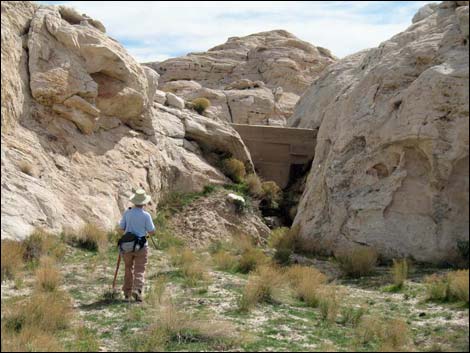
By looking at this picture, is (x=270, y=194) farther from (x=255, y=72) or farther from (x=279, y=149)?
(x=255, y=72)

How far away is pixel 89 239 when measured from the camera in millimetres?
14578

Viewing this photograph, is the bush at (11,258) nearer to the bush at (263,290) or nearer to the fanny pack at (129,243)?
the fanny pack at (129,243)

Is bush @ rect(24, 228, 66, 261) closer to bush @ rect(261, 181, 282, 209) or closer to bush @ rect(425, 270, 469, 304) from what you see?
bush @ rect(425, 270, 469, 304)

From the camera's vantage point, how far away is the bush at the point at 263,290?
10.2 metres

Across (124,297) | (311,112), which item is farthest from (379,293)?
(311,112)

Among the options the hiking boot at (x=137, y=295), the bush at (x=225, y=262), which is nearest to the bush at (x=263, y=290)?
the hiking boot at (x=137, y=295)

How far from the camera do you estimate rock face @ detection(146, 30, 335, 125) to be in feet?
132

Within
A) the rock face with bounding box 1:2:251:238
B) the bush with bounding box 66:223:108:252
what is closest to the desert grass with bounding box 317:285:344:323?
the bush with bounding box 66:223:108:252

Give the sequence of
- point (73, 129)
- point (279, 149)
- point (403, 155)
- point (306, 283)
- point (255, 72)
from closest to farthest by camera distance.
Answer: point (306, 283) < point (403, 155) < point (73, 129) < point (279, 149) < point (255, 72)

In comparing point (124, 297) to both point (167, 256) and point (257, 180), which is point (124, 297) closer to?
point (167, 256)

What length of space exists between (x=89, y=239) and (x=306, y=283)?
526cm

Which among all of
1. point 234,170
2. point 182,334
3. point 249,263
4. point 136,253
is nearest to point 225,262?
point 249,263

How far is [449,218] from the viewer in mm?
13664

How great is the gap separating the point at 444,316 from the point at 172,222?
10318 mm
